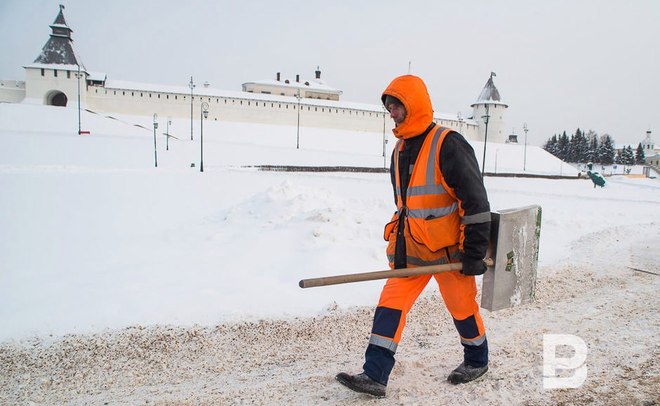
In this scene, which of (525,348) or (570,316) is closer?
(525,348)

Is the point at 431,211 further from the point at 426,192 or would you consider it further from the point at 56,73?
the point at 56,73

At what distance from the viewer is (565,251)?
756cm

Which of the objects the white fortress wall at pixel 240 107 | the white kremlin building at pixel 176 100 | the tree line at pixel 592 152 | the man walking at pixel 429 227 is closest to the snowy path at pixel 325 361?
the man walking at pixel 429 227

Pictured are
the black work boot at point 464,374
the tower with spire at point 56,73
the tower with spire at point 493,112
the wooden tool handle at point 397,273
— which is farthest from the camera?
the tower with spire at point 493,112

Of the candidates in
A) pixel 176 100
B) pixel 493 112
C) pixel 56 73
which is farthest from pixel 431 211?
pixel 493 112

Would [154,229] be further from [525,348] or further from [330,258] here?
[525,348]

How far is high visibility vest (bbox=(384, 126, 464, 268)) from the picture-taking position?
284cm

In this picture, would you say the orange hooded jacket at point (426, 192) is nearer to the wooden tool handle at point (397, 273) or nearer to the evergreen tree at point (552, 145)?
the wooden tool handle at point (397, 273)

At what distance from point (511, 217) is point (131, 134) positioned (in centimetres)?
4493

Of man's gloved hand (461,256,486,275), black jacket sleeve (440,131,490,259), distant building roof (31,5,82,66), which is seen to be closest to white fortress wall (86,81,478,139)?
distant building roof (31,5,82,66)

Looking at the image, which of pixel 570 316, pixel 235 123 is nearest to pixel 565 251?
pixel 570 316

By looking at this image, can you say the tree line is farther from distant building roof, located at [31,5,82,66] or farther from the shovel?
the shovel

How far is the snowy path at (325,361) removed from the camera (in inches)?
110

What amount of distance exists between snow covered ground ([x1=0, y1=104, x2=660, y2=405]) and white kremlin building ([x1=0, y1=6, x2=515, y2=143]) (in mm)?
42597
